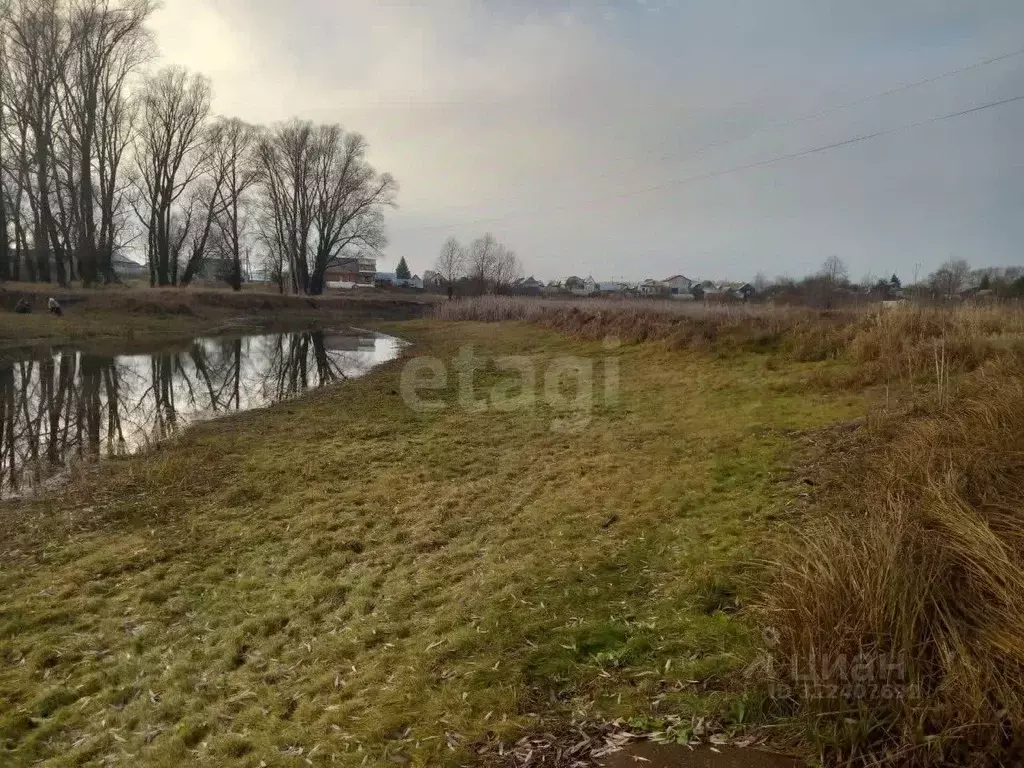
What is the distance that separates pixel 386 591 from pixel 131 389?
1298 centimetres

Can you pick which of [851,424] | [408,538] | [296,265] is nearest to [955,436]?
[851,424]

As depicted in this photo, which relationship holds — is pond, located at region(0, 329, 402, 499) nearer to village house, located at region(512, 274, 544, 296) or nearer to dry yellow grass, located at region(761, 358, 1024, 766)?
dry yellow grass, located at region(761, 358, 1024, 766)

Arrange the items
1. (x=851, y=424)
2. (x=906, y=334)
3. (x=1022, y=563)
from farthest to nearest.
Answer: (x=906, y=334), (x=851, y=424), (x=1022, y=563)

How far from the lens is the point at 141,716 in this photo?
327cm

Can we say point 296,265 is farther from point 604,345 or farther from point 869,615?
point 869,615

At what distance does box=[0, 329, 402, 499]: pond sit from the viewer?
9.08 metres

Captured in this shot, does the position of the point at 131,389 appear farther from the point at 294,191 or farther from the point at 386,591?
the point at 294,191

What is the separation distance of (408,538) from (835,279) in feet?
96.0

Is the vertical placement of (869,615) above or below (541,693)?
above

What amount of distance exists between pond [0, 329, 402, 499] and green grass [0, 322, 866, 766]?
1.56 m

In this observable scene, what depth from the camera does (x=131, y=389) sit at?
14383 millimetres

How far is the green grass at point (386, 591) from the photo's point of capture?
304 centimetres

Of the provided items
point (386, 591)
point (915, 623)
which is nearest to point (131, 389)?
point (386, 591)

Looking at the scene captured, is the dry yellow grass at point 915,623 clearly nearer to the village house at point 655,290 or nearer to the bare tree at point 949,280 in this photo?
the bare tree at point 949,280
